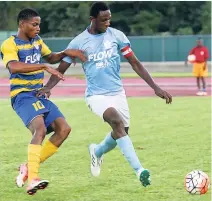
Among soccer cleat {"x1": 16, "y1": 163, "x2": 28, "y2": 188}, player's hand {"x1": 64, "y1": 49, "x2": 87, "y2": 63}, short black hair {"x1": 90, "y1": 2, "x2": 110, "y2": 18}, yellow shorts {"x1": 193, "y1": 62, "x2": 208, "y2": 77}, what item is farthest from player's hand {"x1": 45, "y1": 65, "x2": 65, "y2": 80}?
yellow shorts {"x1": 193, "y1": 62, "x2": 208, "y2": 77}

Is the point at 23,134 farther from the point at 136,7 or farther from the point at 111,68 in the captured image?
the point at 136,7

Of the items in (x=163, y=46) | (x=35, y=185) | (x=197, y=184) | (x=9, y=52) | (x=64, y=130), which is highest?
(x=9, y=52)

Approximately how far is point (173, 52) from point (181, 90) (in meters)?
24.0

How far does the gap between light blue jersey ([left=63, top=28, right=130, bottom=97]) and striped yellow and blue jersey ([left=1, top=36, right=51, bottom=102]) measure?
0.58 m

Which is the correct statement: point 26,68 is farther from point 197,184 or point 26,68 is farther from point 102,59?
point 197,184

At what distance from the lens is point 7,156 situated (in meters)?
10.5

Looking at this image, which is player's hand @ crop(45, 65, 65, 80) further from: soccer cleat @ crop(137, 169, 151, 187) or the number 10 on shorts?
soccer cleat @ crop(137, 169, 151, 187)

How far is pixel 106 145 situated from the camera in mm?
8789

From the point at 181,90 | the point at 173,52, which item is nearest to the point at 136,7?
the point at 173,52

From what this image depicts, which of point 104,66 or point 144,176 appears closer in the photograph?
point 144,176

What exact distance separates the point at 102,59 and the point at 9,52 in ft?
3.65

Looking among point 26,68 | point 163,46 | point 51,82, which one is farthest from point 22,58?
point 163,46

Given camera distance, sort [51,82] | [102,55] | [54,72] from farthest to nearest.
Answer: [51,82], [102,55], [54,72]

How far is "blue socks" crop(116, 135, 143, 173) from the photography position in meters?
7.75
